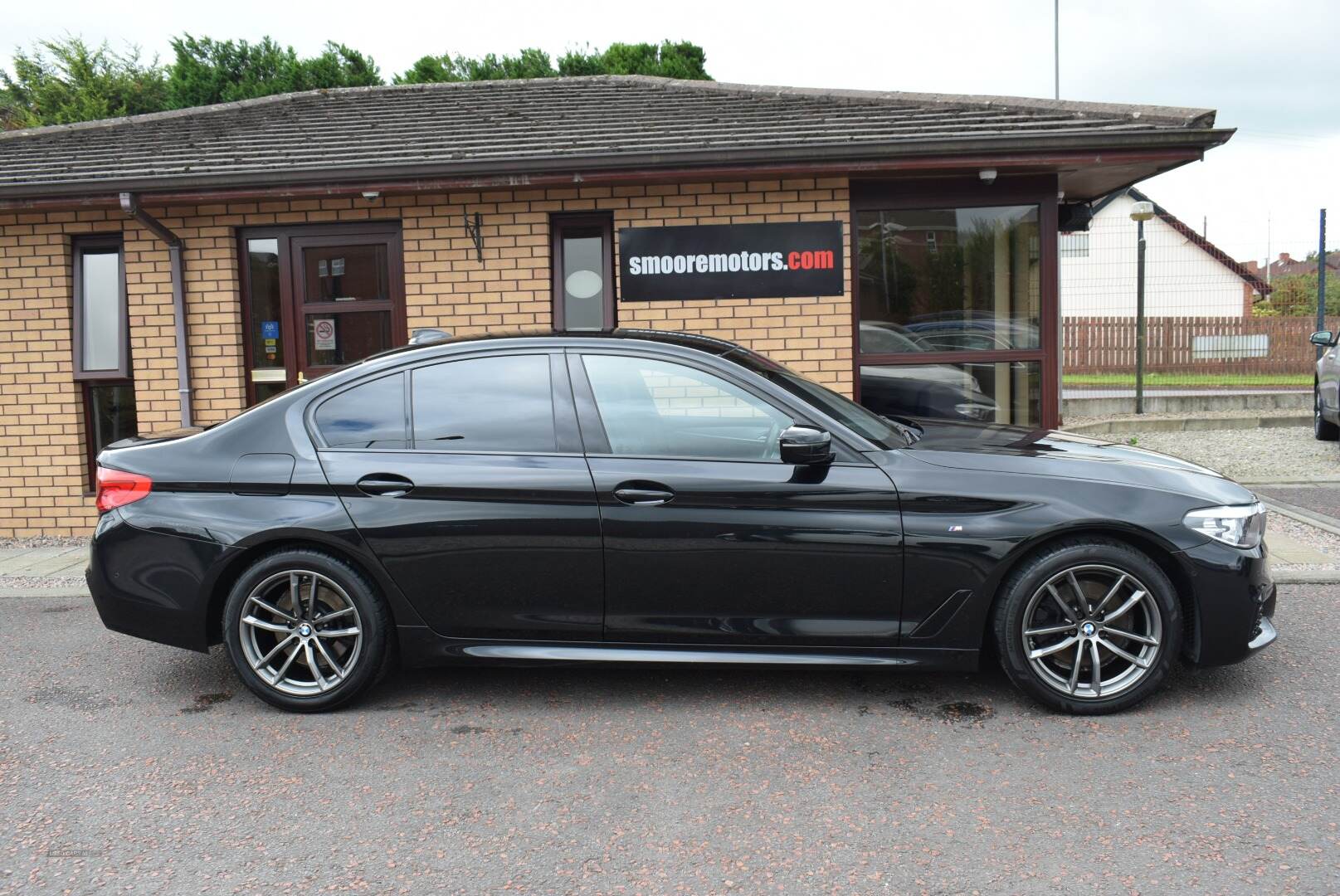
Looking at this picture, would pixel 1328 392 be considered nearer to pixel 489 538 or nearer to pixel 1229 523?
pixel 1229 523

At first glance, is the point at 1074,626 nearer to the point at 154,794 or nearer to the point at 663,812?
the point at 663,812

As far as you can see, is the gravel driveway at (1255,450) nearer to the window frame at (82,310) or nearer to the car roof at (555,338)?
the car roof at (555,338)

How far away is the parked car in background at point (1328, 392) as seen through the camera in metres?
12.0

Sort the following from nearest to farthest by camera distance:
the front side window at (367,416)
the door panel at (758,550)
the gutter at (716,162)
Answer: the door panel at (758,550), the front side window at (367,416), the gutter at (716,162)

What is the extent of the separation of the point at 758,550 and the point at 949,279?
4728mm

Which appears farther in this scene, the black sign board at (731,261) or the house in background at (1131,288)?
the house in background at (1131,288)

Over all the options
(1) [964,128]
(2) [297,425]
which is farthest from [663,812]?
(1) [964,128]

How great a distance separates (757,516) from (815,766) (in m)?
0.97

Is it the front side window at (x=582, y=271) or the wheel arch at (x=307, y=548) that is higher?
the front side window at (x=582, y=271)

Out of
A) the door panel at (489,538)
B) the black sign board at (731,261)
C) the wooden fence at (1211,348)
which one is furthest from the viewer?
the wooden fence at (1211,348)

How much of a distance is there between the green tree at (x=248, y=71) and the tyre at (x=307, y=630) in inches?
1119

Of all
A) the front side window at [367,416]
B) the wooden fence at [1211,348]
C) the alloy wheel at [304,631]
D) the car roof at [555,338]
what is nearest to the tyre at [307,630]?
the alloy wheel at [304,631]

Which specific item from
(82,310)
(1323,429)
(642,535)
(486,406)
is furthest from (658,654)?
(1323,429)

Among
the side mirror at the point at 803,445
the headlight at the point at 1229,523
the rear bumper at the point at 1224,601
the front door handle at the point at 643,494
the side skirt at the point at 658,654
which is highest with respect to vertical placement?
the side mirror at the point at 803,445
